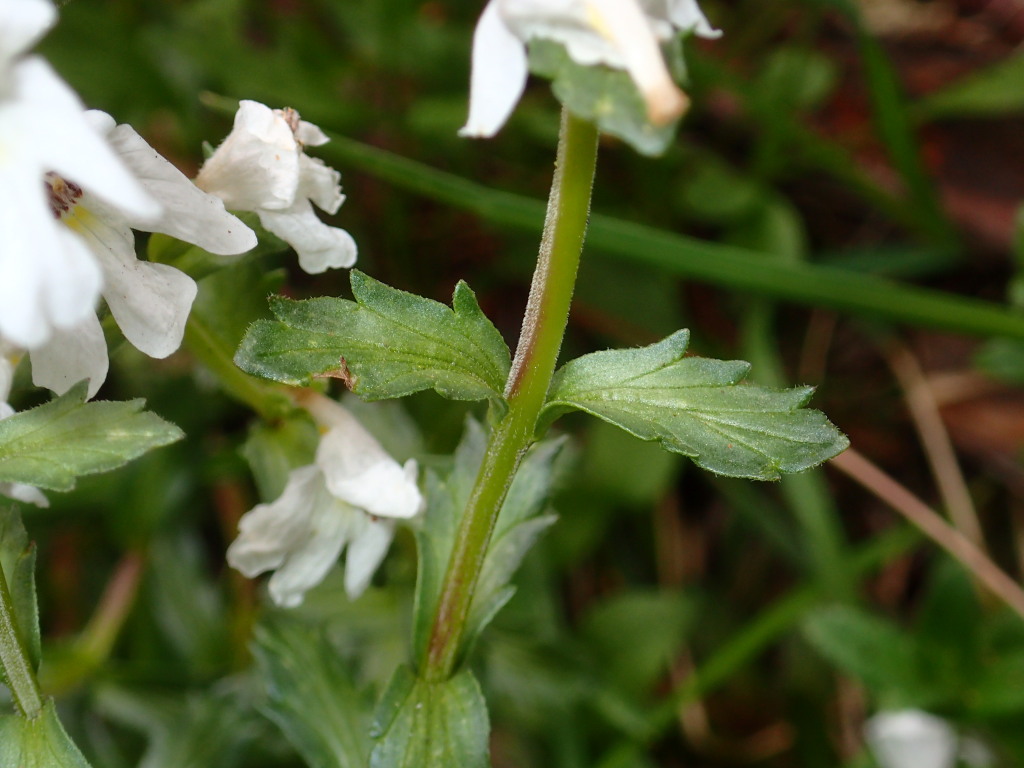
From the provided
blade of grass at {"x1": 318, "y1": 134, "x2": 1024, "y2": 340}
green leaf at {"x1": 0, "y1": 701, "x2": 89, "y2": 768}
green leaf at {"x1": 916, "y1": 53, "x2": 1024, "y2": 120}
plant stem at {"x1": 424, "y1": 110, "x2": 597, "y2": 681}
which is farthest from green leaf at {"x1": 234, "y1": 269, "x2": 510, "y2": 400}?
green leaf at {"x1": 916, "y1": 53, "x2": 1024, "y2": 120}

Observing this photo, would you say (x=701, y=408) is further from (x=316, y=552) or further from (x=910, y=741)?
(x=910, y=741)

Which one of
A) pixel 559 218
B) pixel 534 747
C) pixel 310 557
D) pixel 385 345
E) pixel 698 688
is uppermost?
pixel 559 218

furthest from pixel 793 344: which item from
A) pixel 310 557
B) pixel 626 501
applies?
pixel 310 557

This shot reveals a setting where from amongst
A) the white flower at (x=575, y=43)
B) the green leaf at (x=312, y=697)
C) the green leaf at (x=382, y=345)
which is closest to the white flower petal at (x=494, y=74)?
the white flower at (x=575, y=43)

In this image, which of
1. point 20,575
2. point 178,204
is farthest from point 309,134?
point 20,575

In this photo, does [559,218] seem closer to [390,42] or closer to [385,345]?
[385,345]

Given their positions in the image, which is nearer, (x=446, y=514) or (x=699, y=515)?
(x=446, y=514)
